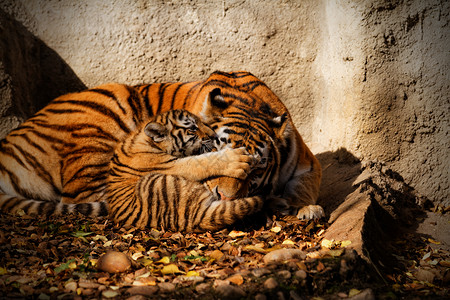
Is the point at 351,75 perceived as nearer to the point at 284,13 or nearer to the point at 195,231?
the point at 284,13

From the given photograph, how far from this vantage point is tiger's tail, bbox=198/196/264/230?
9.65 ft

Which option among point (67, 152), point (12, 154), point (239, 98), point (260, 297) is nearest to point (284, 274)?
point (260, 297)

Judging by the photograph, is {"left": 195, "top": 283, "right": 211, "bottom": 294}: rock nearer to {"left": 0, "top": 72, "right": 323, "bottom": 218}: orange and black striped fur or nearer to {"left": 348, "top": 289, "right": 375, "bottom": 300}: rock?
{"left": 348, "top": 289, "right": 375, "bottom": 300}: rock

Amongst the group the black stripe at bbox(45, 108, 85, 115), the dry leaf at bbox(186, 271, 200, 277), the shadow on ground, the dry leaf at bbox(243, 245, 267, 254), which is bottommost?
the dry leaf at bbox(186, 271, 200, 277)

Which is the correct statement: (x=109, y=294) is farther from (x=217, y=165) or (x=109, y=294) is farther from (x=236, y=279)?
(x=217, y=165)

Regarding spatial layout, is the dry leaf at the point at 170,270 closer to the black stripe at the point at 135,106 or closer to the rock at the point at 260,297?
the rock at the point at 260,297

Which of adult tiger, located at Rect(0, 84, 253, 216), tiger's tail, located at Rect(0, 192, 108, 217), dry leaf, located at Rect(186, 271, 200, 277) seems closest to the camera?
dry leaf, located at Rect(186, 271, 200, 277)

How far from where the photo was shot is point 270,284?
2.16 metres

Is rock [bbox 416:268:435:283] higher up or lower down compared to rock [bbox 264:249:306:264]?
lower down

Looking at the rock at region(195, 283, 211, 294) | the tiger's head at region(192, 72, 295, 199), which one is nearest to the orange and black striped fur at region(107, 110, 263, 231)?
the tiger's head at region(192, 72, 295, 199)

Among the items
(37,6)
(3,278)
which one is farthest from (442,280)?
(37,6)

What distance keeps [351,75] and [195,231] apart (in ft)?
7.69

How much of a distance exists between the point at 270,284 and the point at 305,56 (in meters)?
3.23

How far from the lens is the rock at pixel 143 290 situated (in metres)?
2.16
